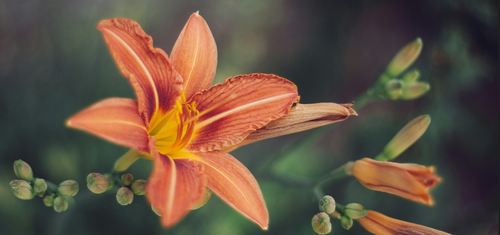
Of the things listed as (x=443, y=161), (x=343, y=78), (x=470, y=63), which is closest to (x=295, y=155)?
(x=343, y=78)

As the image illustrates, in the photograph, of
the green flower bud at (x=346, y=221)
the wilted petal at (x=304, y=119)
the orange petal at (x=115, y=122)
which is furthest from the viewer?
the green flower bud at (x=346, y=221)

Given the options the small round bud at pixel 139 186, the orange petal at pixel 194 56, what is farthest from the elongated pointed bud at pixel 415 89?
the small round bud at pixel 139 186

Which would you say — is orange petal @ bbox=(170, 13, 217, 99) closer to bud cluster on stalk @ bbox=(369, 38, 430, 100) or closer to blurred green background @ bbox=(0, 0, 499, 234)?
blurred green background @ bbox=(0, 0, 499, 234)

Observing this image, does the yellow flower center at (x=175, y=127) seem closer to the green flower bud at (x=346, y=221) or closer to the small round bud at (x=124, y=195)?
the small round bud at (x=124, y=195)

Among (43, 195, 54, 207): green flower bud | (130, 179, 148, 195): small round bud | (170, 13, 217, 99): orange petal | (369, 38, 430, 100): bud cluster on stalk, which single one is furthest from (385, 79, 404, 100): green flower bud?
(43, 195, 54, 207): green flower bud

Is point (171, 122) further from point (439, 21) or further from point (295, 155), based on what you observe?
point (439, 21)
